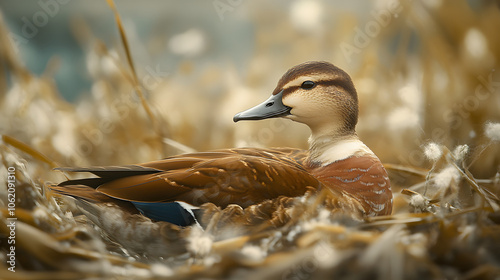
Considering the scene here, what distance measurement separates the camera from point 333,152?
77cm

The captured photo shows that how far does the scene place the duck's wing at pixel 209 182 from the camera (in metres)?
0.65

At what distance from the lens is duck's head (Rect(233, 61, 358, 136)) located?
30.0 inches

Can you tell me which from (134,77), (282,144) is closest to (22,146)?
(134,77)

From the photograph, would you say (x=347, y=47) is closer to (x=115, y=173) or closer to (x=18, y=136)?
(x=115, y=173)

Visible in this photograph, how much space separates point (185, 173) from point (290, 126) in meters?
0.56

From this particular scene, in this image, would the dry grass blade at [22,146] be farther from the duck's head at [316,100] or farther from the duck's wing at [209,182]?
the duck's head at [316,100]

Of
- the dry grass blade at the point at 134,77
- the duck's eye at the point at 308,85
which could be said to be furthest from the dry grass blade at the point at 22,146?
the duck's eye at the point at 308,85

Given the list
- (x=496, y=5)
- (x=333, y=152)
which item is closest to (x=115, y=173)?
(x=333, y=152)

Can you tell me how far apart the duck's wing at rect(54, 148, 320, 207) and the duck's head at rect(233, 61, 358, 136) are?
0.38 feet

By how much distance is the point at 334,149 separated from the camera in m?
0.77

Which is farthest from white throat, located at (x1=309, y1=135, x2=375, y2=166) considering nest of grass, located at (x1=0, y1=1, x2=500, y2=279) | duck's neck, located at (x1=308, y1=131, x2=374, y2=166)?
nest of grass, located at (x1=0, y1=1, x2=500, y2=279)

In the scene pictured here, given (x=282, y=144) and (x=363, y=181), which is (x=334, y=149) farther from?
(x=282, y=144)

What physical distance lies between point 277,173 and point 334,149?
142mm

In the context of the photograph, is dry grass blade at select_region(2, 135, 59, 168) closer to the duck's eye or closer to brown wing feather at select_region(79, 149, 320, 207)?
brown wing feather at select_region(79, 149, 320, 207)
